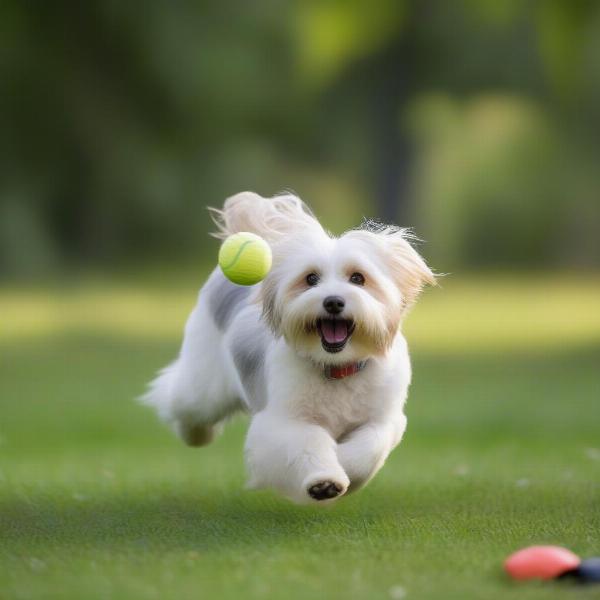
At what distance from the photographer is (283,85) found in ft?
107

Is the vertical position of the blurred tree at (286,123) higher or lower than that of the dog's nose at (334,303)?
higher

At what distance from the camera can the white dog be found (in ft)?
18.8

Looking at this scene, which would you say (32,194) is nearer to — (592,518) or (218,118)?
(218,118)

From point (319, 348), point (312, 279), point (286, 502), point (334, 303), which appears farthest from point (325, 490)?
point (286, 502)

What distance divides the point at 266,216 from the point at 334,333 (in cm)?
87

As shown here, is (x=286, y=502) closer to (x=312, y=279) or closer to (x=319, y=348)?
(x=319, y=348)

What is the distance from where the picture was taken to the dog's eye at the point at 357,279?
5.86 m

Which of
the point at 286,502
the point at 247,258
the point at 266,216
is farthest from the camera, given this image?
the point at 286,502

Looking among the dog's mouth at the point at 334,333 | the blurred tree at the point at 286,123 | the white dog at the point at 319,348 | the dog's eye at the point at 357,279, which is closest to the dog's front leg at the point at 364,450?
the white dog at the point at 319,348

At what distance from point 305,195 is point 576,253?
763 centimetres

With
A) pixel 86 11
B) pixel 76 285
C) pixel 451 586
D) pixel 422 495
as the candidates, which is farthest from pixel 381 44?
pixel 451 586

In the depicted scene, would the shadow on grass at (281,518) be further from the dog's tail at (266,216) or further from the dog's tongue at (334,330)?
the dog's tail at (266,216)

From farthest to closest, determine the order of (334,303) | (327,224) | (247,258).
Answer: (327,224) < (247,258) < (334,303)

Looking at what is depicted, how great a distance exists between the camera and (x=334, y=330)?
230 inches
